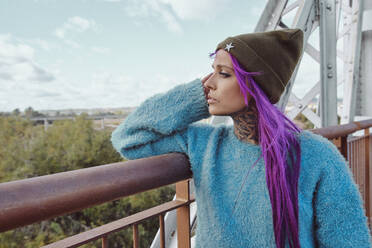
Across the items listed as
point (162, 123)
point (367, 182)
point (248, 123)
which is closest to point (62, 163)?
point (367, 182)

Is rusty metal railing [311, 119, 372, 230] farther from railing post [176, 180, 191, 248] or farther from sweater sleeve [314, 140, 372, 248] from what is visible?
railing post [176, 180, 191, 248]

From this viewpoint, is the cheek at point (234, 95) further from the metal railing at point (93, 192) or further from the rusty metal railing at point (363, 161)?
the rusty metal railing at point (363, 161)

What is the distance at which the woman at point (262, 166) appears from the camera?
32.8 inches

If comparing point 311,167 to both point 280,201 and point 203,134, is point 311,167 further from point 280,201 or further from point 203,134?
point 203,134

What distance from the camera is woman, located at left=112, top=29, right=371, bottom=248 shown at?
832 millimetres

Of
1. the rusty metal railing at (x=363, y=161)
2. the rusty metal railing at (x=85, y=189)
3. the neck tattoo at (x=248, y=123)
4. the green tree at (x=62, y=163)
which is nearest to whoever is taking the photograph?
the rusty metal railing at (x=85, y=189)

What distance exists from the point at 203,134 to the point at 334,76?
6.59ft

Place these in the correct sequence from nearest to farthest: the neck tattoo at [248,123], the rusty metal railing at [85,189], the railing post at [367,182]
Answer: the rusty metal railing at [85,189] → the neck tattoo at [248,123] → the railing post at [367,182]

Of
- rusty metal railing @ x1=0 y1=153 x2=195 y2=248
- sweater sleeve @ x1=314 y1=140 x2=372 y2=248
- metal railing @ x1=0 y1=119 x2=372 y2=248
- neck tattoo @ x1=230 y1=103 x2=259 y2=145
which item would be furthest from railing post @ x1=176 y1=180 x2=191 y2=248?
sweater sleeve @ x1=314 y1=140 x2=372 y2=248

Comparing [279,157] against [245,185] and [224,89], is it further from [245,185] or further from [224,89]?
[224,89]

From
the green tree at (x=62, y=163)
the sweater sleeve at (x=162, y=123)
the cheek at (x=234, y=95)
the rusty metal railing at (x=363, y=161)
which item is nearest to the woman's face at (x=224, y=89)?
the cheek at (x=234, y=95)

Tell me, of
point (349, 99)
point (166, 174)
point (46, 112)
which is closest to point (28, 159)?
point (46, 112)

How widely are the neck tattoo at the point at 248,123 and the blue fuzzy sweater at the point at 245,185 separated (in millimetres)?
26

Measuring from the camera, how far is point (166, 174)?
0.74 meters
